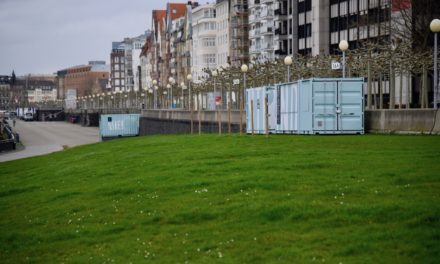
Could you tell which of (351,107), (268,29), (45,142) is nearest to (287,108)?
(351,107)

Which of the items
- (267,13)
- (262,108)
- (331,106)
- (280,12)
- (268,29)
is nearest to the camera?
→ (331,106)

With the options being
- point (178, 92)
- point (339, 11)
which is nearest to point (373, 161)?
point (339, 11)

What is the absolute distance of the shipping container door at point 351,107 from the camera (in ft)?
126

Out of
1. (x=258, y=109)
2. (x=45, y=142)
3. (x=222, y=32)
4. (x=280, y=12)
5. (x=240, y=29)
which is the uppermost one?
(x=222, y=32)

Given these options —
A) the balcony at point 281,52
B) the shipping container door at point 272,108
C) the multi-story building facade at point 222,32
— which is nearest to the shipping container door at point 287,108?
the shipping container door at point 272,108

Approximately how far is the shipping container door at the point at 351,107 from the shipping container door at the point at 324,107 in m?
0.32

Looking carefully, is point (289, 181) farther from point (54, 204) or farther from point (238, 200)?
point (54, 204)

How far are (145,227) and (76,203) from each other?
5.17m

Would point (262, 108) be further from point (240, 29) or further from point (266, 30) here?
point (240, 29)

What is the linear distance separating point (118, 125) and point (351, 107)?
70588 millimetres

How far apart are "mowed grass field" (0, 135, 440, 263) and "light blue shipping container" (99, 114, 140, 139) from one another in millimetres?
76167

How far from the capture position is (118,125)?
106500 mm

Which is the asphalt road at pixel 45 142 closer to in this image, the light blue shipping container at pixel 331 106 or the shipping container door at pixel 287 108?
the shipping container door at pixel 287 108

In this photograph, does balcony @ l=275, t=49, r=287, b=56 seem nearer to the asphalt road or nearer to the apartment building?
the apartment building
